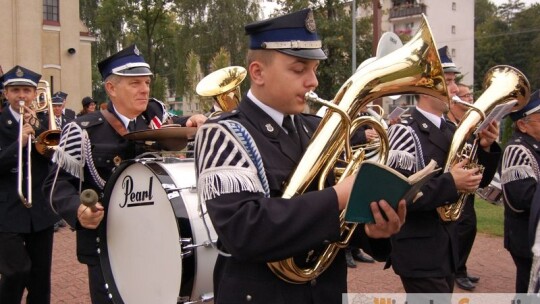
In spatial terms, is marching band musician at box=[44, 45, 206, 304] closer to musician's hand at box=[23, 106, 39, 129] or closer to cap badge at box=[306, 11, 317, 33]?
musician's hand at box=[23, 106, 39, 129]

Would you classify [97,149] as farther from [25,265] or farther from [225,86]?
[225,86]

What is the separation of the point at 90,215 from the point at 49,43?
23601 millimetres

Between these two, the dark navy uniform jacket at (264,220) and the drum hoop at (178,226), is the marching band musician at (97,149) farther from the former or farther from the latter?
the dark navy uniform jacket at (264,220)

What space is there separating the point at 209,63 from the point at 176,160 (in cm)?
3388

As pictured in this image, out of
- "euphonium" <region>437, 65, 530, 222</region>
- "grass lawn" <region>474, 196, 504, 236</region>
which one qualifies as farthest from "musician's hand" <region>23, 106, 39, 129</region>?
"grass lawn" <region>474, 196, 504, 236</region>

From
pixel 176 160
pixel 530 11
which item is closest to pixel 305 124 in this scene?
pixel 176 160

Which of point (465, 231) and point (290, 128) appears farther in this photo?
point (465, 231)

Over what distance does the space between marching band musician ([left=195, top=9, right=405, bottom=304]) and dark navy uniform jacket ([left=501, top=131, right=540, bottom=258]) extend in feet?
8.09

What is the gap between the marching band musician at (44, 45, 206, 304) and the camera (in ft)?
11.3

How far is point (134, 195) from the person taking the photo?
341 centimetres

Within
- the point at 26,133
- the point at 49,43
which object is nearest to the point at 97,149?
the point at 26,133

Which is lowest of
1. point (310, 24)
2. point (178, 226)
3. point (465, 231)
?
point (465, 231)

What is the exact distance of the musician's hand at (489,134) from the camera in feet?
12.4

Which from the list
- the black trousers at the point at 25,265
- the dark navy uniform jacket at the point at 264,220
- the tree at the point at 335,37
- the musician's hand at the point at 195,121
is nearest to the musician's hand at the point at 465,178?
the dark navy uniform jacket at the point at 264,220
